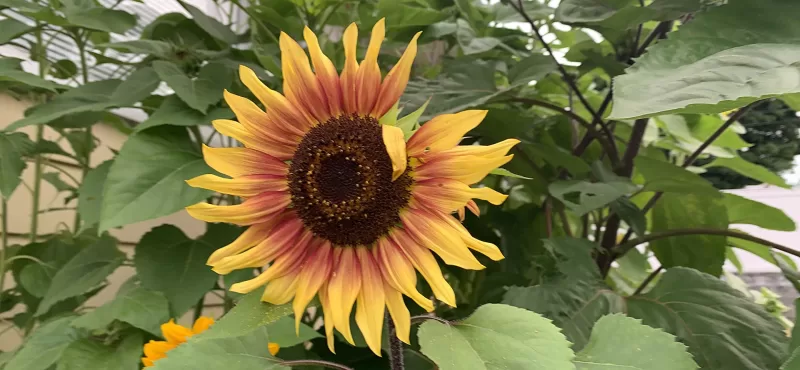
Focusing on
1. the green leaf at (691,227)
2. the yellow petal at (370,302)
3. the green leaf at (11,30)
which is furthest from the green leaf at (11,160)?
the green leaf at (691,227)

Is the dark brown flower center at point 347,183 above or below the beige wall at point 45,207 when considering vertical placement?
above

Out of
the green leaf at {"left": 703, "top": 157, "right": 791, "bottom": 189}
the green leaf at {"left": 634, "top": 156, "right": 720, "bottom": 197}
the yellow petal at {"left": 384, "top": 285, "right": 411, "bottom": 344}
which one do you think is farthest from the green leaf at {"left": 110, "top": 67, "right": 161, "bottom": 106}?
the green leaf at {"left": 703, "top": 157, "right": 791, "bottom": 189}

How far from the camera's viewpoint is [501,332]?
1.03 feet

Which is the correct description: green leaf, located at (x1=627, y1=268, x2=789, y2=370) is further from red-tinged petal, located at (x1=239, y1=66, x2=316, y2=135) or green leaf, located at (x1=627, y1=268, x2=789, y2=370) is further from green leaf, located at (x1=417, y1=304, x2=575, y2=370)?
red-tinged petal, located at (x1=239, y1=66, x2=316, y2=135)

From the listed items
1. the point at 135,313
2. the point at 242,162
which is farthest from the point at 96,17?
the point at 242,162

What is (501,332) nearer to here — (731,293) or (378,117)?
(378,117)

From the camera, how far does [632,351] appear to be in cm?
36

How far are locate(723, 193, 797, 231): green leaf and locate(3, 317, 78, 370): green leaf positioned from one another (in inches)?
28.8

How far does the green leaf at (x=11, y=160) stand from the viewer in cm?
59

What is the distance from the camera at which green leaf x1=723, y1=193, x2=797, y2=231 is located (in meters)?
0.64

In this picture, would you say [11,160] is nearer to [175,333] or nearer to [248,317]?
[175,333]

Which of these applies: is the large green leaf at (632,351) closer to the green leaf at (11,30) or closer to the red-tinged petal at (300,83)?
the red-tinged petal at (300,83)

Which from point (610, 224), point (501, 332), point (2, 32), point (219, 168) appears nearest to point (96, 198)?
point (2, 32)

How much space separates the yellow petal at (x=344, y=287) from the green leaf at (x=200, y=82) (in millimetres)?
339
